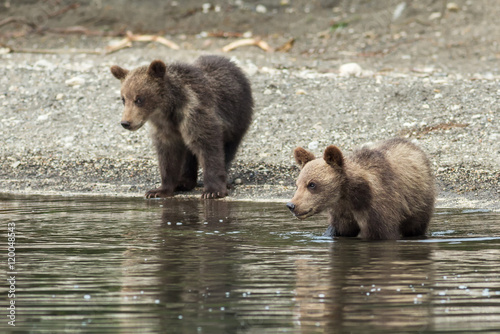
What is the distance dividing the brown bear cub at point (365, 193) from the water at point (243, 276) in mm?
213

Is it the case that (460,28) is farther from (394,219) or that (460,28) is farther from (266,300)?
(266,300)

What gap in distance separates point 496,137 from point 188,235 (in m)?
5.20

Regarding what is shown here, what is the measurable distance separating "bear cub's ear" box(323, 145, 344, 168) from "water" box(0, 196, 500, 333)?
0.63m

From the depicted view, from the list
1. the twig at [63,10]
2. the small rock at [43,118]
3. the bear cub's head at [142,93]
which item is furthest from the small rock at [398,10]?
the bear cub's head at [142,93]

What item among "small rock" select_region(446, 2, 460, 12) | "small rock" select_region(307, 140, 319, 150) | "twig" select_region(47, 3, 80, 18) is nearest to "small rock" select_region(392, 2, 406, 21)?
"small rock" select_region(446, 2, 460, 12)

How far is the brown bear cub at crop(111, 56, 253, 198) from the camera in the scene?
1020cm

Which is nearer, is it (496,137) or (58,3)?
(496,137)

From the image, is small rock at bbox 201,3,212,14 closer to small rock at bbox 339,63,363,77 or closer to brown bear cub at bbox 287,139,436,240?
small rock at bbox 339,63,363,77

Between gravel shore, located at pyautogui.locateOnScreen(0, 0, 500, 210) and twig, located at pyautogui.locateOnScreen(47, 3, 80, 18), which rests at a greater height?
twig, located at pyautogui.locateOnScreen(47, 3, 80, 18)

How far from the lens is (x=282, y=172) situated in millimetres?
11148

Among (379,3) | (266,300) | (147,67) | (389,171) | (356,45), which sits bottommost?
(266,300)

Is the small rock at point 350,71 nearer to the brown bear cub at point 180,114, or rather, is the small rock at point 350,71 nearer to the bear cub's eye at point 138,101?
the brown bear cub at point 180,114

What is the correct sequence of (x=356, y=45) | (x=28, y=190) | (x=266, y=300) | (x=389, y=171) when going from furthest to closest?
1. (x=356, y=45)
2. (x=28, y=190)
3. (x=389, y=171)
4. (x=266, y=300)

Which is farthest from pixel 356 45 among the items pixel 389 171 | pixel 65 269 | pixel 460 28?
pixel 65 269
